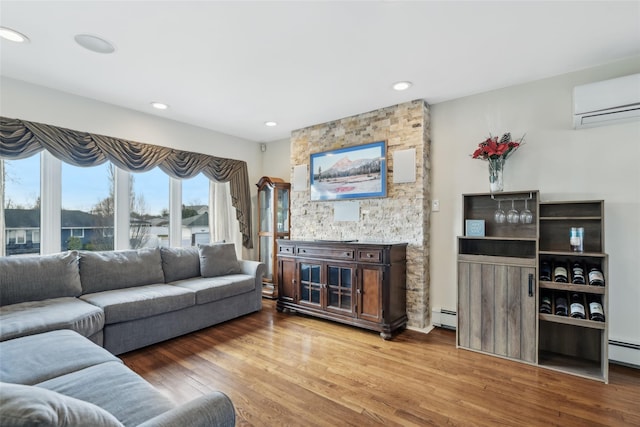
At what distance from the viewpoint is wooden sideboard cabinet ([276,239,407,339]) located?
313 centimetres

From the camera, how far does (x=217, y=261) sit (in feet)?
12.7

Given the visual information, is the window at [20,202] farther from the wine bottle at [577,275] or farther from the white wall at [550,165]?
the wine bottle at [577,275]

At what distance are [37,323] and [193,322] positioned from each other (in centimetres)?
130

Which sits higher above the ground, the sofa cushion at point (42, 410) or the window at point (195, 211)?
the window at point (195, 211)

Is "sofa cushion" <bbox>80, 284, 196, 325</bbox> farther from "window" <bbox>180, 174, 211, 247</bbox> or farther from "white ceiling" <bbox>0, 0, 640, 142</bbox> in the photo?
"white ceiling" <bbox>0, 0, 640, 142</bbox>

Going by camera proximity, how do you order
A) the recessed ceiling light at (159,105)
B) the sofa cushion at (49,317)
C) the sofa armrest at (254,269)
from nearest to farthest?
the sofa cushion at (49,317), the recessed ceiling light at (159,105), the sofa armrest at (254,269)

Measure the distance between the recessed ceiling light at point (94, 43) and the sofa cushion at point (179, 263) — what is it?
213cm

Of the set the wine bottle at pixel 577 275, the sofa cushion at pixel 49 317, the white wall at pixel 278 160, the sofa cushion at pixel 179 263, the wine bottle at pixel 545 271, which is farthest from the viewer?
the white wall at pixel 278 160

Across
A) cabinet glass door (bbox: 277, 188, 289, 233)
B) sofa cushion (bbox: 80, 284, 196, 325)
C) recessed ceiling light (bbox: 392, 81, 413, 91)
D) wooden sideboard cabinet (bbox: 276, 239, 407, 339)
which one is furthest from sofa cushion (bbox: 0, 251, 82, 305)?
recessed ceiling light (bbox: 392, 81, 413, 91)

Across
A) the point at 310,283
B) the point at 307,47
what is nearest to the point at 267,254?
the point at 310,283

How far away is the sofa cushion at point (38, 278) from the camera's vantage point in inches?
99.2

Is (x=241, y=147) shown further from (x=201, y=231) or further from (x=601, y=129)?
(x=601, y=129)

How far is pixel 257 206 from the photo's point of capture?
5.02 meters

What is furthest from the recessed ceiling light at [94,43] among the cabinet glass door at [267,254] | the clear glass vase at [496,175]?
the clear glass vase at [496,175]
